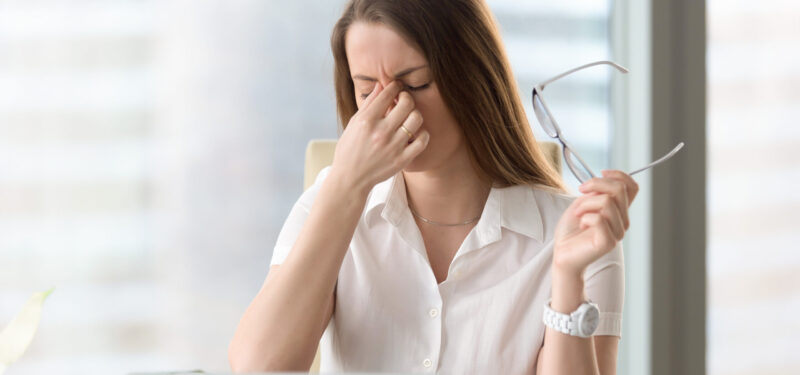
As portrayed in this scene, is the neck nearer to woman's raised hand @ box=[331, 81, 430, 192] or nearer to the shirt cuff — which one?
woman's raised hand @ box=[331, 81, 430, 192]

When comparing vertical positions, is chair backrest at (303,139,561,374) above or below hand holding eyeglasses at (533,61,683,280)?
above

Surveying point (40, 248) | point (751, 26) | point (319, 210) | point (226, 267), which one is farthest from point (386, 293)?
point (751, 26)

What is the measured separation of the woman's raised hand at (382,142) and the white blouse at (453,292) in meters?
0.15

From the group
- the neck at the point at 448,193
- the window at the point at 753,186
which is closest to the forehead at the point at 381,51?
the neck at the point at 448,193

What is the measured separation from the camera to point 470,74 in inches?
41.9

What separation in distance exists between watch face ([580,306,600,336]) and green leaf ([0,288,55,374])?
0.66 m

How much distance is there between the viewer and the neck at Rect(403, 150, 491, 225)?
3.91 ft

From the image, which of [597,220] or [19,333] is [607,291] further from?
[19,333]

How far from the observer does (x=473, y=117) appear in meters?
1.09

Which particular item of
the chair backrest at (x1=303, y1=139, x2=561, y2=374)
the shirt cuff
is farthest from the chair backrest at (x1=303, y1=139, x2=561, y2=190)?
the shirt cuff

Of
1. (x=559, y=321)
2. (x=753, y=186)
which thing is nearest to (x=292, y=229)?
(x=559, y=321)

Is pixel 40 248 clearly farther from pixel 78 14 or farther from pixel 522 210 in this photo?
pixel 522 210

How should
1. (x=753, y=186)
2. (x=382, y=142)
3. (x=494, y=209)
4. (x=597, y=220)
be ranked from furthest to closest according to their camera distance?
(x=753, y=186) < (x=494, y=209) < (x=382, y=142) < (x=597, y=220)

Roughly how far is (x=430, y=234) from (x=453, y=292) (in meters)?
0.12
